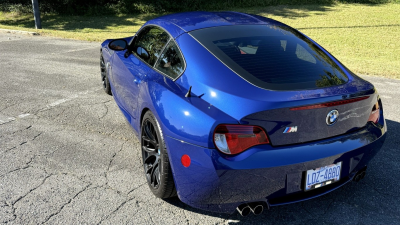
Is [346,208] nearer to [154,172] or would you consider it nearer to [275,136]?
[275,136]

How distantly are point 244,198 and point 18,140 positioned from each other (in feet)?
10.4

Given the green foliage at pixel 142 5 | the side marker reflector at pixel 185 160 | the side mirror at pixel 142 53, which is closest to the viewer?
the side marker reflector at pixel 185 160

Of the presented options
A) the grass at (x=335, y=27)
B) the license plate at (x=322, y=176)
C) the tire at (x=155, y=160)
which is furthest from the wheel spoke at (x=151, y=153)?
the grass at (x=335, y=27)

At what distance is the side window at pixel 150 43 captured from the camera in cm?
379

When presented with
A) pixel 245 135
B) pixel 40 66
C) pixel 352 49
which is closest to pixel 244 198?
pixel 245 135

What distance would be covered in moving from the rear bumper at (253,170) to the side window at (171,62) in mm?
708

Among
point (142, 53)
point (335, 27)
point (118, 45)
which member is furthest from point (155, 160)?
point (335, 27)

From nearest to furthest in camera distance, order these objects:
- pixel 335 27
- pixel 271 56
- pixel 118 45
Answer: pixel 271 56
pixel 118 45
pixel 335 27

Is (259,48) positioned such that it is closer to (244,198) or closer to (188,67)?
(188,67)

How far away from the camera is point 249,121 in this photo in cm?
255

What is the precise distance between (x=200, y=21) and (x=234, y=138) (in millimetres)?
1681

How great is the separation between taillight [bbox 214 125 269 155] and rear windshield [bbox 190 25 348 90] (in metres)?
0.45

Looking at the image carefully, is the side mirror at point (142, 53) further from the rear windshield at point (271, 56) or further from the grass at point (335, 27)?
the grass at point (335, 27)

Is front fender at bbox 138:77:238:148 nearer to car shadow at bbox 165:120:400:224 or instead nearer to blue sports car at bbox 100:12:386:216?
blue sports car at bbox 100:12:386:216
